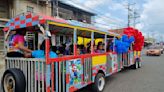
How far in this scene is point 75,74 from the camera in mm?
5160

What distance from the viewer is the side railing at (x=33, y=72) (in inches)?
166

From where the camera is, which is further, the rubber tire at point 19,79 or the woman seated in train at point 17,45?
the woman seated in train at point 17,45

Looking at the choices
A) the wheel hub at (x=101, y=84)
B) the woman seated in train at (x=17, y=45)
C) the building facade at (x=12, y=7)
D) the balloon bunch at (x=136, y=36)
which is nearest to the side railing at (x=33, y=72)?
the woman seated in train at (x=17, y=45)

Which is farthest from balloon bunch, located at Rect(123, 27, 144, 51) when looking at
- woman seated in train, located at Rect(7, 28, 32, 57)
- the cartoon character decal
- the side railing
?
the side railing

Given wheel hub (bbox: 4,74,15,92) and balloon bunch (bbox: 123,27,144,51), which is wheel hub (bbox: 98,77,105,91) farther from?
balloon bunch (bbox: 123,27,144,51)

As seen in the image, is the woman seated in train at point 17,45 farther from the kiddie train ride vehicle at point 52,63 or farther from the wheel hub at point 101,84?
the wheel hub at point 101,84

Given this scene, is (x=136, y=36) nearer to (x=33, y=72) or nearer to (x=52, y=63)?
(x=52, y=63)

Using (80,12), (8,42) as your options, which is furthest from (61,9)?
(8,42)

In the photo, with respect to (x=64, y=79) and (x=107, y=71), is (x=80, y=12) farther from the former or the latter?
(x=64, y=79)

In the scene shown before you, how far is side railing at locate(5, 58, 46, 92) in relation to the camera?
13.8 ft

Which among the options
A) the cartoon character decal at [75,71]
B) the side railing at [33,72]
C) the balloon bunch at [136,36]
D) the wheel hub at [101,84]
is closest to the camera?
Result: the side railing at [33,72]

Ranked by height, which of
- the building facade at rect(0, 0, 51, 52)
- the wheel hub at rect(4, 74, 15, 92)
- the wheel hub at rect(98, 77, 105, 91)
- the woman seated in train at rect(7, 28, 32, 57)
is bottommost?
the wheel hub at rect(98, 77, 105, 91)

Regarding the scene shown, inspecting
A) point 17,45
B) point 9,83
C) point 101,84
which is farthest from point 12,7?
point 9,83

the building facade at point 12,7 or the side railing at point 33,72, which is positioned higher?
the building facade at point 12,7
